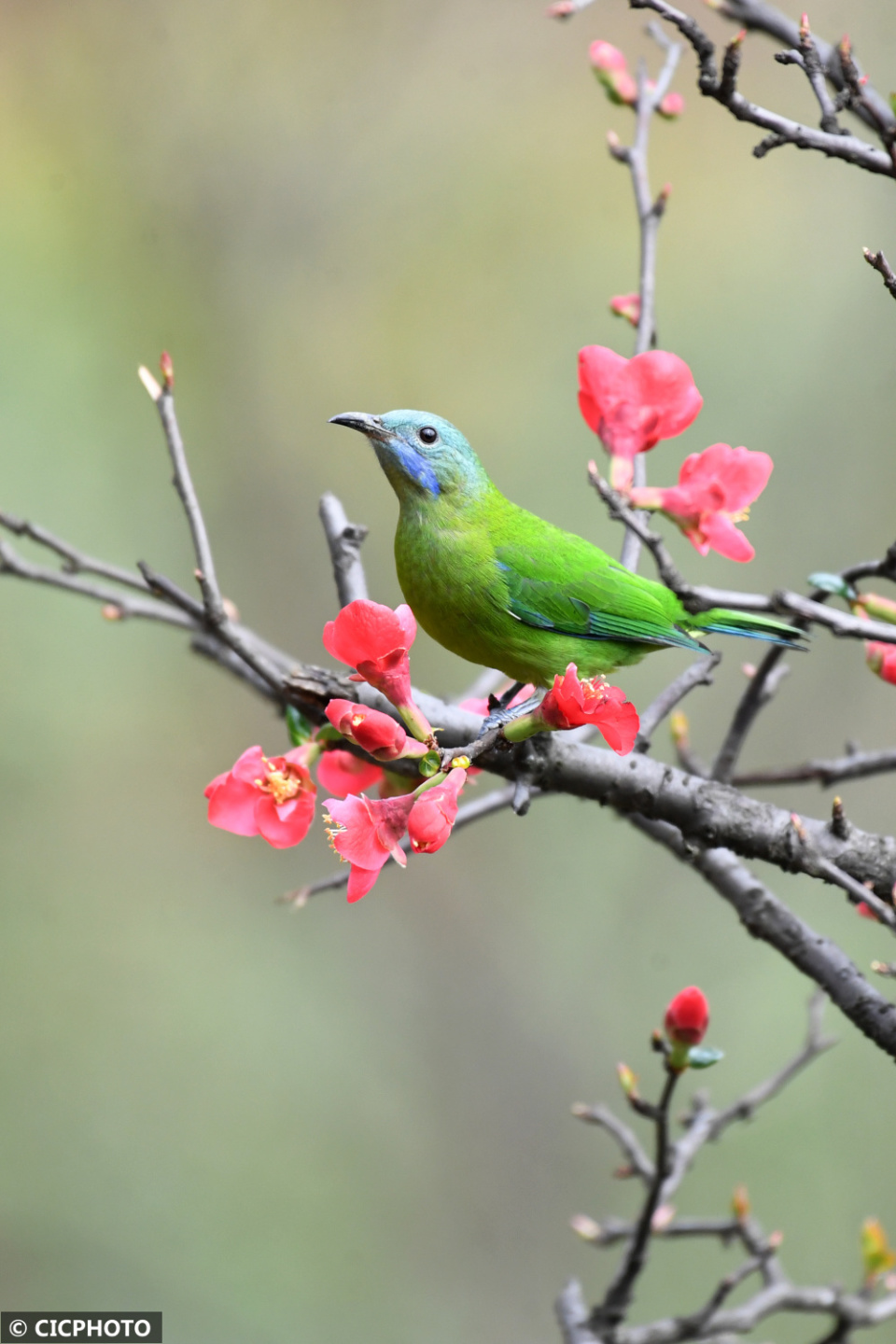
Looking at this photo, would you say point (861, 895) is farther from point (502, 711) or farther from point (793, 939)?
point (502, 711)

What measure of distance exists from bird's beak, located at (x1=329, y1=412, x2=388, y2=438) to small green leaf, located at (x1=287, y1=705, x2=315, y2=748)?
1.15 ft

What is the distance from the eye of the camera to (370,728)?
38.1 inches

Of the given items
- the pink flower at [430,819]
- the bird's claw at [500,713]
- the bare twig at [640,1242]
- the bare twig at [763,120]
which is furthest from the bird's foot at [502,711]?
the bare twig at [763,120]

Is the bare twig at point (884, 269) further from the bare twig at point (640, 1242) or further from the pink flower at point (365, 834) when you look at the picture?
the bare twig at point (640, 1242)

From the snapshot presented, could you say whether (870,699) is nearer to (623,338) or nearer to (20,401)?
(623,338)

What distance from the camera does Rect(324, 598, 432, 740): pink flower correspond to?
985mm

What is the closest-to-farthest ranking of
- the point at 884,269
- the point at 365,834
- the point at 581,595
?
the point at 884,269, the point at 365,834, the point at 581,595

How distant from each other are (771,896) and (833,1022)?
1.99 metres

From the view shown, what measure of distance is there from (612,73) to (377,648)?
1.23 metres

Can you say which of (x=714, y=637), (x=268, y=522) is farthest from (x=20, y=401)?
(x=714, y=637)

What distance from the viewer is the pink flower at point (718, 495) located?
51.1 inches

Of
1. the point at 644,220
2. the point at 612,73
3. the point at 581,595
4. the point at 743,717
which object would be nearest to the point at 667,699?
the point at 743,717

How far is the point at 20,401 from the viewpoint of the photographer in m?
3.26

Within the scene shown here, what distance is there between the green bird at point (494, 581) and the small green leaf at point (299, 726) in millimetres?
295
